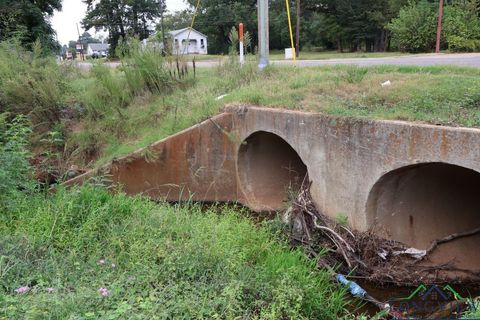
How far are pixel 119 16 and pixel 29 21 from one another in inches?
1292

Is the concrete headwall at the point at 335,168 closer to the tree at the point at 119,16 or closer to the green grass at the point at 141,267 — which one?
the green grass at the point at 141,267

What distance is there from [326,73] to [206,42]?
41830mm

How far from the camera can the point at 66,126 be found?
1062 cm

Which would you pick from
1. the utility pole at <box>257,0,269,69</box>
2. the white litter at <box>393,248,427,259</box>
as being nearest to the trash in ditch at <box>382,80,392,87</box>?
the white litter at <box>393,248,427,259</box>

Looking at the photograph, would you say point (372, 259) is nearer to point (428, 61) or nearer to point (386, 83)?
point (386, 83)

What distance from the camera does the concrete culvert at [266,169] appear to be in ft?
28.9

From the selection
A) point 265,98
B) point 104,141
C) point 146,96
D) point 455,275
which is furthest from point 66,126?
point 455,275

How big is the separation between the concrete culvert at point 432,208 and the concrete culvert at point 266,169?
107 inches

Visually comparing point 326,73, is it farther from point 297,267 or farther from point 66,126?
point 66,126

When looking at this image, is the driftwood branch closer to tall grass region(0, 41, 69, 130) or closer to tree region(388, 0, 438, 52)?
tall grass region(0, 41, 69, 130)

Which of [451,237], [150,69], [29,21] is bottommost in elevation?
[451,237]

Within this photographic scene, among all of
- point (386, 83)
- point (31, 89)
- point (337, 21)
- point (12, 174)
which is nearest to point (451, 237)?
point (386, 83)

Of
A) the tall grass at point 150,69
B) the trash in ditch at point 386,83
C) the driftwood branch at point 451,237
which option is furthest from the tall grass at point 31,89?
the driftwood branch at point 451,237

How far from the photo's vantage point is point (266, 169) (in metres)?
9.09
